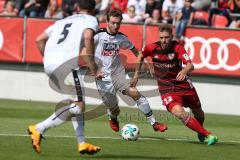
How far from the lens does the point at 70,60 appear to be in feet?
37.3

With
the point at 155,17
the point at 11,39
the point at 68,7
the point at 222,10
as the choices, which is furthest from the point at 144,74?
the point at 68,7

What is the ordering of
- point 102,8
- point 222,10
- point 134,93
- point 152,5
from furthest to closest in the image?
point 102,8 < point 152,5 < point 222,10 < point 134,93

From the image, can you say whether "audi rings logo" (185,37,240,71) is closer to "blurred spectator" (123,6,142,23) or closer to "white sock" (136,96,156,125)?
"blurred spectator" (123,6,142,23)

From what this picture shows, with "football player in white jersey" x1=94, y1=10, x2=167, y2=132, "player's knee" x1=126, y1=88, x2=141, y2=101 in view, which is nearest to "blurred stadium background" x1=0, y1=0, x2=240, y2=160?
"football player in white jersey" x1=94, y1=10, x2=167, y2=132

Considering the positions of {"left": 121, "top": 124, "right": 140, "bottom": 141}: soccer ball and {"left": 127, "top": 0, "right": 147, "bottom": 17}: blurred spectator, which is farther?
{"left": 127, "top": 0, "right": 147, "bottom": 17}: blurred spectator

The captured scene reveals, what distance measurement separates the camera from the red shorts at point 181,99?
1421cm

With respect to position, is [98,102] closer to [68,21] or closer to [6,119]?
[6,119]

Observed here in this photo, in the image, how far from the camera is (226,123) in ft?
64.8

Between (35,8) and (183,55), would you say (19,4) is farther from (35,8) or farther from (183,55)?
(183,55)

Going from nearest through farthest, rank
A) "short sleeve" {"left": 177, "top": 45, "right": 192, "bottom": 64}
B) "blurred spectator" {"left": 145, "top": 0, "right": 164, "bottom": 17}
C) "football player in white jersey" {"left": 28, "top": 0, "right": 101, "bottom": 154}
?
"football player in white jersey" {"left": 28, "top": 0, "right": 101, "bottom": 154} < "short sleeve" {"left": 177, "top": 45, "right": 192, "bottom": 64} < "blurred spectator" {"left": 145, "top": 0, "right": 164, "bottom": 17}

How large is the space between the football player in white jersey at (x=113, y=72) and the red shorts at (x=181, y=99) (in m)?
0.69

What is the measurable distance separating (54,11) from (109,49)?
11.2 metres

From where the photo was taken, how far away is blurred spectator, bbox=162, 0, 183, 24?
2508 cm

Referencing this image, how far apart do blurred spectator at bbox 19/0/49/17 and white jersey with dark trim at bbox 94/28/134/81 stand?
35.6 ft
